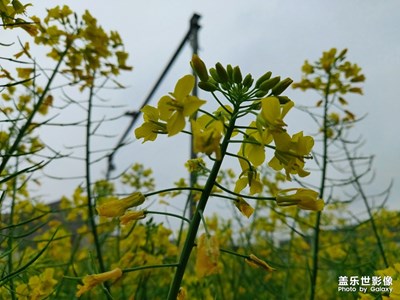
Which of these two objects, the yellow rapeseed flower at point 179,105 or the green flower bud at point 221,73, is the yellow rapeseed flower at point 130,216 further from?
the green flower bud at point 221,73

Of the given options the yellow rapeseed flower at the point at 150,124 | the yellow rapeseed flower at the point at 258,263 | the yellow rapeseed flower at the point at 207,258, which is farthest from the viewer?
the yellow rapeseed flower at the point at 150,124

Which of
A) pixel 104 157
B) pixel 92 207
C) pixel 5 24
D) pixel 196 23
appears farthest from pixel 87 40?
pixel 196 23

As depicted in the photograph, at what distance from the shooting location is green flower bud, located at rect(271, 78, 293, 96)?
95cm

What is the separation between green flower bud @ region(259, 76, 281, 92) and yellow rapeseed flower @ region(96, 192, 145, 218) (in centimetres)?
36

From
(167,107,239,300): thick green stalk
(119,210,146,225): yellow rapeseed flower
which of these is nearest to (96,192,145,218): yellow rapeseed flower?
(119,210,146,225): yellow rapeseed flower

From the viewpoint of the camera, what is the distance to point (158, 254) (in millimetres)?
2141

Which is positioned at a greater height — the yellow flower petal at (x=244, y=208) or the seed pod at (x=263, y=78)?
the seed pod at (x=263, y=78)

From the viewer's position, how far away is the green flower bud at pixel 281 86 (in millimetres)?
952

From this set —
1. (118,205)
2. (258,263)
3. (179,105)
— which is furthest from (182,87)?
(258,263)

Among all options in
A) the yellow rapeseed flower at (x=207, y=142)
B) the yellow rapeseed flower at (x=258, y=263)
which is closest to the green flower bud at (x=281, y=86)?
the yellow rapeseed flower at (x=207, y=142)

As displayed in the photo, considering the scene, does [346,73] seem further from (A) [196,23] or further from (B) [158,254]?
(A) [196,23]

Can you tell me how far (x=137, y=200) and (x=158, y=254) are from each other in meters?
1.27

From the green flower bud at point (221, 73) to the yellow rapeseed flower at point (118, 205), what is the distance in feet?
1.04

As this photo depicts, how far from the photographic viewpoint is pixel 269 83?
0.97m
